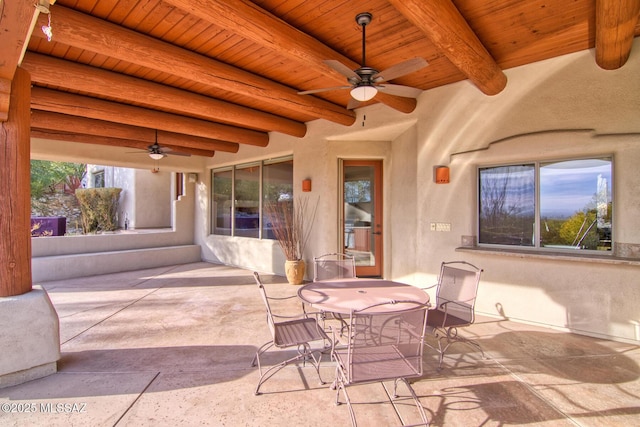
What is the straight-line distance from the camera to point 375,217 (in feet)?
19.4

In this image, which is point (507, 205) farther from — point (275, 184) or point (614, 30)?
point (275, 184)

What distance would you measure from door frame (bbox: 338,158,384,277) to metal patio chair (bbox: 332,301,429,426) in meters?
3.87

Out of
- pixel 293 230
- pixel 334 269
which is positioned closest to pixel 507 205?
pixel 334 269

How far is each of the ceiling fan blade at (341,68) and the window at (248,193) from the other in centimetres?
394

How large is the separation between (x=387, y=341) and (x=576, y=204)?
10.8 feet

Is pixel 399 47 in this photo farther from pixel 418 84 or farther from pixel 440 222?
pixel 440 222

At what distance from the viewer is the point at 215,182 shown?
8.70 metres

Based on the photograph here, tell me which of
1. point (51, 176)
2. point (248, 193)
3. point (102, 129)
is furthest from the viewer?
point (51, 176)

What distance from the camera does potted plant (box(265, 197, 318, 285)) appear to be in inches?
232

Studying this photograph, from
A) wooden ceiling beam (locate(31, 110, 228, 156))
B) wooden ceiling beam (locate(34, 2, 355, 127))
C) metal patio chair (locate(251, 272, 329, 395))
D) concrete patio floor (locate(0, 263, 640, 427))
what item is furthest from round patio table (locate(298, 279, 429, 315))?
wooden ceiling beam (locate(31, 110, 228, 156))

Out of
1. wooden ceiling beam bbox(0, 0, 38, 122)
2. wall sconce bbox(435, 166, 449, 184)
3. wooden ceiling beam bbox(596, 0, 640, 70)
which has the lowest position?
wall sconce bbox(435, 166, 449, 184)

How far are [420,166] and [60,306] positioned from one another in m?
5.81

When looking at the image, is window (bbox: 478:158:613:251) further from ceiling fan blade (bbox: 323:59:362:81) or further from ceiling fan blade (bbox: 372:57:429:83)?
ceiling fan blade (bbox: 323:59:362:81)

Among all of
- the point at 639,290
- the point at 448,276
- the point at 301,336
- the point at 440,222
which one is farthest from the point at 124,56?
the point at 639,290
